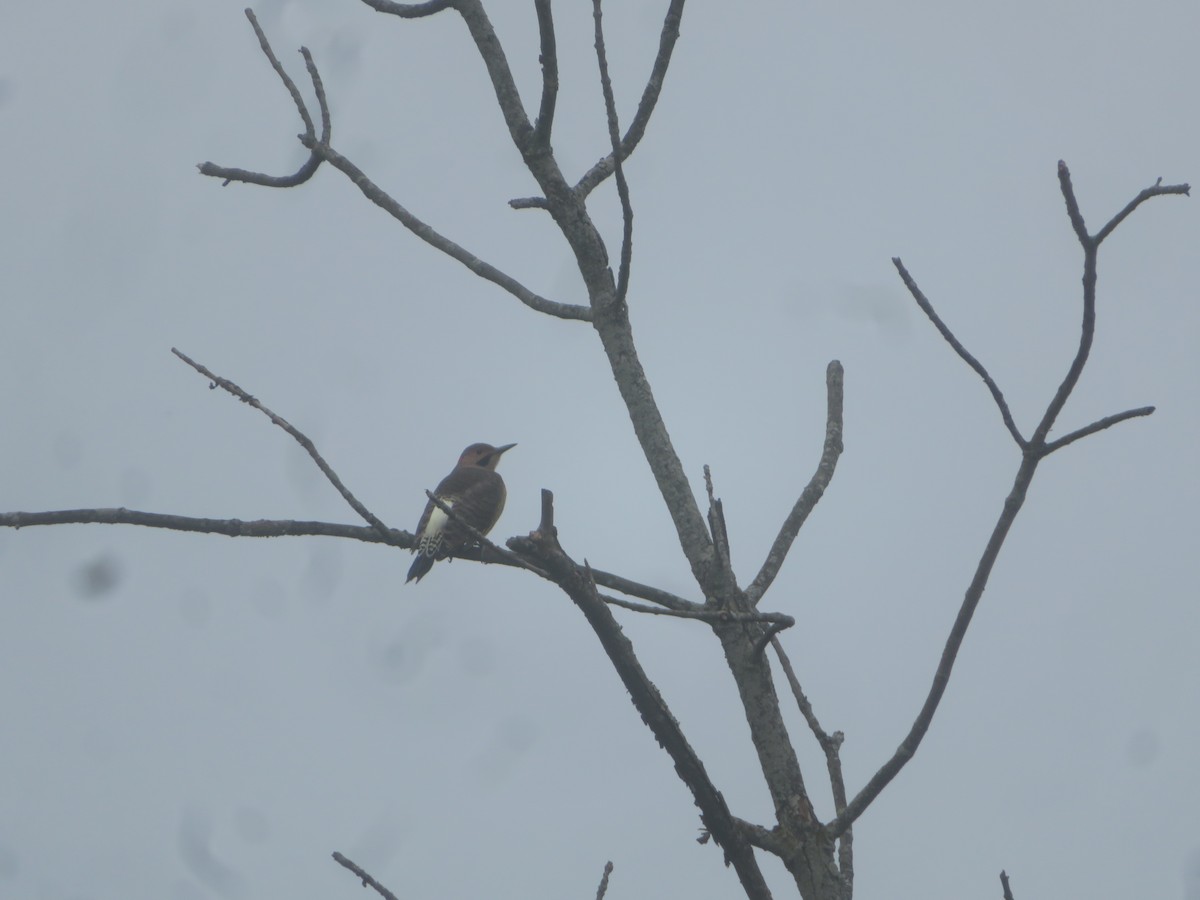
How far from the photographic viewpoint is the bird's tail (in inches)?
322

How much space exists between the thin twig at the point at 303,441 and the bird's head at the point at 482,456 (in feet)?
21.7

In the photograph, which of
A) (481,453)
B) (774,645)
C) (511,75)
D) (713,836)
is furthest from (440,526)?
(713,836)

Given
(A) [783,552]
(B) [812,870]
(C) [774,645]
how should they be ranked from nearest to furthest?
1. (B) [812,870]
2. (C) [774,645]
3. (A) [783,552]

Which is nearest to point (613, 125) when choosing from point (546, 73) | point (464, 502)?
point (546, 73)

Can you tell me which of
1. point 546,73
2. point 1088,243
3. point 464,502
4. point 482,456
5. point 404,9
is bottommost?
point 1088,243

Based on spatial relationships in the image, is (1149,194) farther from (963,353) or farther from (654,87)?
(654,87)

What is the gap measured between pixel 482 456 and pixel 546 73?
669 cm

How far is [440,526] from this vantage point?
801cm

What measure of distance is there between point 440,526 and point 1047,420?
211 inches

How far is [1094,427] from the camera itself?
123 inches

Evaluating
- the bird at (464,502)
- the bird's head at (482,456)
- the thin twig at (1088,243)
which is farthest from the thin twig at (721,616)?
the bird's head at (482,456)

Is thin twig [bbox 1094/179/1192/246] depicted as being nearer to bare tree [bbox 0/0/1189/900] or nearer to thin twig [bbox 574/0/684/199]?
bare tree [bbox 0/0/1189/900]

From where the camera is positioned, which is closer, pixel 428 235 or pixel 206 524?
pixel 206 524

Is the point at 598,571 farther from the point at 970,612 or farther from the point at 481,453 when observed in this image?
the point at 481,453
